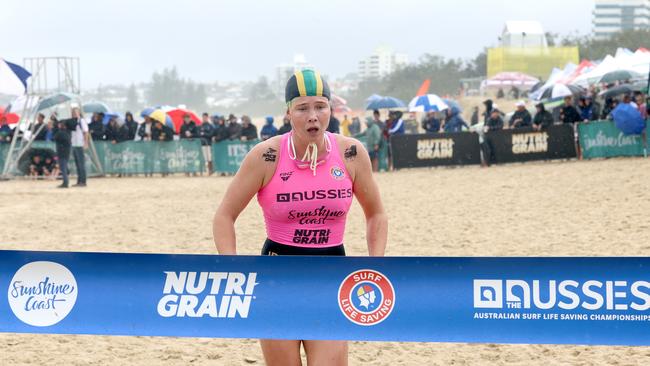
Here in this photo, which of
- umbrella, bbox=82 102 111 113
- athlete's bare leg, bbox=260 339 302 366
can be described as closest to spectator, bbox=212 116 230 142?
umbrella, bbox=82 102 111 113

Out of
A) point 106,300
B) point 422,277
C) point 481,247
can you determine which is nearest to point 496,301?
point 422,277

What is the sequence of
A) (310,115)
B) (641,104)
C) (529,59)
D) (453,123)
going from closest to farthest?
(310,115)
(641,104)
(453,123)
(529,59)

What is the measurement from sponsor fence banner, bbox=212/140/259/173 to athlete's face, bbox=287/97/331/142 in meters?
21.2

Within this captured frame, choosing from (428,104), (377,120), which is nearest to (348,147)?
(377,120)

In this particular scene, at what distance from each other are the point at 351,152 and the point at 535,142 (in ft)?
68.7

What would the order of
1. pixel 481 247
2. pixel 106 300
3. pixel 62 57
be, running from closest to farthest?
pixel 106 300 < pixel 481 247 < pixel 62 57

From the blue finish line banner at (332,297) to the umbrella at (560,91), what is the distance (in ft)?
78.0

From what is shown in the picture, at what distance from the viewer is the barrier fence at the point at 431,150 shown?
23891mm

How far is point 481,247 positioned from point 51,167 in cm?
1653

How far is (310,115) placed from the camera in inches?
154

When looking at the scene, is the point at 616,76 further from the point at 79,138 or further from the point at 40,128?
the point at 40,128

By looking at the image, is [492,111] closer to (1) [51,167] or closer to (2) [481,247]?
(1) [51,167]

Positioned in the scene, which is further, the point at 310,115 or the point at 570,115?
the point at 570,115

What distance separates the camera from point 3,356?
6812 mm
